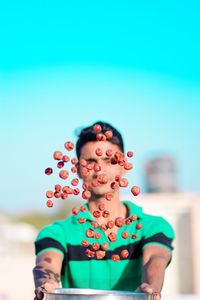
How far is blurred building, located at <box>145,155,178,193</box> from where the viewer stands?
95.5 ft

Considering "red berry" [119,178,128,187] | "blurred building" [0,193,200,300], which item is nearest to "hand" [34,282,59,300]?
"red berry" [119,178,128,187]

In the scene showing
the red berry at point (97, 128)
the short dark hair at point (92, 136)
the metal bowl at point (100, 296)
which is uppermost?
the short dark hair at point (92, 136)

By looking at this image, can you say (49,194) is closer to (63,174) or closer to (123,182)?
(63,174)

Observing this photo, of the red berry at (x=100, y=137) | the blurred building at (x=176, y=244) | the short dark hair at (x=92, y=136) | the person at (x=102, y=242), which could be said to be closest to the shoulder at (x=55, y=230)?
the person at (x=102, y=242)

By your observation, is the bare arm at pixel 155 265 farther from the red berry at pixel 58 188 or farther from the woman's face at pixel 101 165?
the red berry at pixel 58 188

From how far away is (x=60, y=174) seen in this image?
9.62ft

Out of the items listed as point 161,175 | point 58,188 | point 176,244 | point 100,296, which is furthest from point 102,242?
point 161,175

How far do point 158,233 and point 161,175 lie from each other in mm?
26527

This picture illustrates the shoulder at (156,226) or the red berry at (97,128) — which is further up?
the red berry at (97,128)

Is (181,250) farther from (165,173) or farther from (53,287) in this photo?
(53,287)

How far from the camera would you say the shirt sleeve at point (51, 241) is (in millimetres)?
3295

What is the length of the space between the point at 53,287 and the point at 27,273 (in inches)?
745

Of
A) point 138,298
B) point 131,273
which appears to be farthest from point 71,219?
point 138,298

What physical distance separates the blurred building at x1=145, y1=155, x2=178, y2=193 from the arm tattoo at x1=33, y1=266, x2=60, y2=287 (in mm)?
25890
